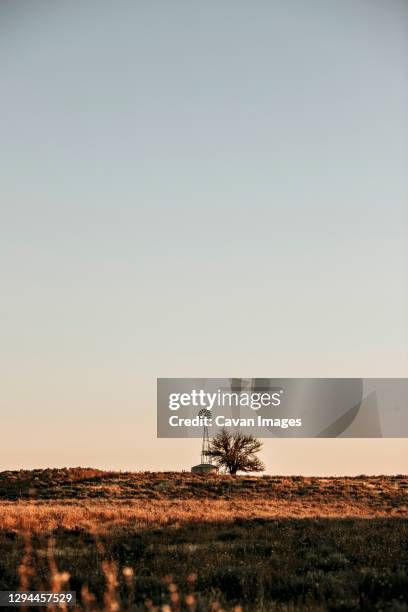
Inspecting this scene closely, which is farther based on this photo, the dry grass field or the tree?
the tree

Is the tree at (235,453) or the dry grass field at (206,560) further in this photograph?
the tree at (235,453)

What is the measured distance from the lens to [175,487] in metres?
45.6

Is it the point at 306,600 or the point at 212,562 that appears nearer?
the point at 306,600

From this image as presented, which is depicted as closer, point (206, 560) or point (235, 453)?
point (206, 560)

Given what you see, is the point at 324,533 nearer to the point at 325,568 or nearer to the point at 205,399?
the point at 325,568

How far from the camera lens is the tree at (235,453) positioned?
60.6m

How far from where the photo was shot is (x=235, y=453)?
60.7 meters

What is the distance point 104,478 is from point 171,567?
39.3 metres

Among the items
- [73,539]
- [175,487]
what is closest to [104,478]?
[175,487]

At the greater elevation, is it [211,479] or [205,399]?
[205,399]

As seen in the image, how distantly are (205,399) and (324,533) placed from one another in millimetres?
39228

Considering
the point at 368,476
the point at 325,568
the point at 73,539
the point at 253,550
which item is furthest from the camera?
the point at 368,476

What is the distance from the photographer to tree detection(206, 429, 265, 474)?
6056 centimetres

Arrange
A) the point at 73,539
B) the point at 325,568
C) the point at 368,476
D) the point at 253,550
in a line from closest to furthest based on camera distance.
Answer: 1. the point at 325,568
2. the point at 253,550
3. the point at 73,539
4. the point at 368,476
